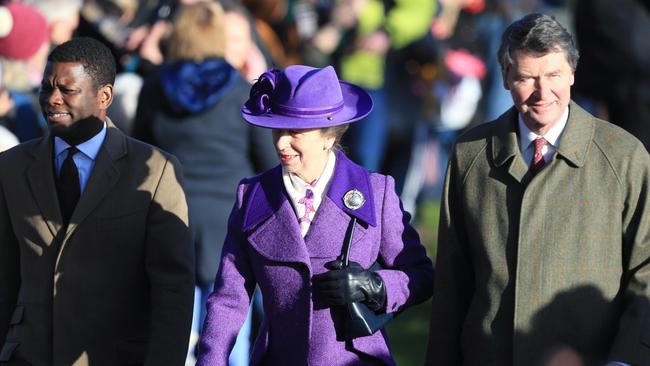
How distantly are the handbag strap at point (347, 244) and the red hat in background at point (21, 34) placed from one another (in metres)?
3.75

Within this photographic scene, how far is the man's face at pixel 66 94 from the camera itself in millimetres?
5488

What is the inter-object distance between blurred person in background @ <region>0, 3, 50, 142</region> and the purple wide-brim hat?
2924mm

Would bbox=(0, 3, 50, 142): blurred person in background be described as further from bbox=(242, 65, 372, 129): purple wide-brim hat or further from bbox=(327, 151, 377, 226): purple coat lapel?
bbox=(327, 151, 377, 226): purple coat lapel

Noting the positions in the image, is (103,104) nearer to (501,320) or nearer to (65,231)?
(65,231)

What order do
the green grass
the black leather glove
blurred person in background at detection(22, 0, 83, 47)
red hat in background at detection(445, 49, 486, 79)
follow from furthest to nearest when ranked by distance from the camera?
red hat in background at detection(445, 49, 486, 79) → blurred person in background at detection(22, 0, 83, 47) → the green grass → the black leather glove

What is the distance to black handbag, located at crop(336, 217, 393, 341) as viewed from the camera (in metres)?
5.02

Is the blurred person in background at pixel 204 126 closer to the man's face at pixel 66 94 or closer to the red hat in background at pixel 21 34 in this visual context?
the red hat in background at pixel 21 34

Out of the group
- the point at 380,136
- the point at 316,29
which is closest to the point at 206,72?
the point at 380,136

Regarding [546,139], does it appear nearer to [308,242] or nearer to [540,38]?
[540,38]

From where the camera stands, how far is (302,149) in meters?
5.16

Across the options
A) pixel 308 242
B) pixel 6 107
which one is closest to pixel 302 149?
pixel 308 242

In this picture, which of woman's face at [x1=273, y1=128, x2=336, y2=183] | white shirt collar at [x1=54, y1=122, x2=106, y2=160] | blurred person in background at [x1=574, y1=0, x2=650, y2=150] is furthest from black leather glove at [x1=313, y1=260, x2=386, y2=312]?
blurred person in background at [x1=574, y1=0, x2=650, y2=150]

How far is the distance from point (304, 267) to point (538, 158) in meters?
0.91

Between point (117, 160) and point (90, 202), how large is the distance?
218 millimetres
